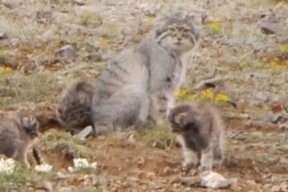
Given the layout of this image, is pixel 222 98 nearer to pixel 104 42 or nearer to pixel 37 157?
pixel 104 42

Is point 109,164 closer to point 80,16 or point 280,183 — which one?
point 280,183

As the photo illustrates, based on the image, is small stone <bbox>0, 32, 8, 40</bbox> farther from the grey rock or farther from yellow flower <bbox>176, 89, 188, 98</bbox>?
the grey rock

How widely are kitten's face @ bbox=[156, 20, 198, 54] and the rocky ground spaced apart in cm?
72

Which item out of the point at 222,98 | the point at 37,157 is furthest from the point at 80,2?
the point at 37,157

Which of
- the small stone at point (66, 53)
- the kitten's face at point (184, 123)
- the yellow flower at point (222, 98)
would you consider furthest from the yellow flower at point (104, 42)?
the kitten's face at point (184, 123)

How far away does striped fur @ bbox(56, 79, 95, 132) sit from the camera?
11203 mm

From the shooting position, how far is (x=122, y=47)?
49.6 feet

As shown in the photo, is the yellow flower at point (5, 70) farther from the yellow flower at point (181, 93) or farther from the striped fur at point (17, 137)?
the striped fur at point (17, 137)

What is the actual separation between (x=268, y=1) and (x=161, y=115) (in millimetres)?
8049

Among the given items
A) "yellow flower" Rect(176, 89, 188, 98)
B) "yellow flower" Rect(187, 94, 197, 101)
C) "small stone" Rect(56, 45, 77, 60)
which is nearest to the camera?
"yellow flower" Rect(187, 94, 197, 101)

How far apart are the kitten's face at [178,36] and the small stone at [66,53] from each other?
2.50 metres

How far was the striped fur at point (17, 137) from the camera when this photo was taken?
9.10 meters

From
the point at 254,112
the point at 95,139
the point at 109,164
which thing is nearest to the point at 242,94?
the point at 254,112

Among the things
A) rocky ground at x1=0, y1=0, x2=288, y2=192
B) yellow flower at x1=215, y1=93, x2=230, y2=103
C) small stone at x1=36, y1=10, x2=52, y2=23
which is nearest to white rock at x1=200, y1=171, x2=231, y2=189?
rocky ground at x1=0, y1=0, x2=288, y2=192
